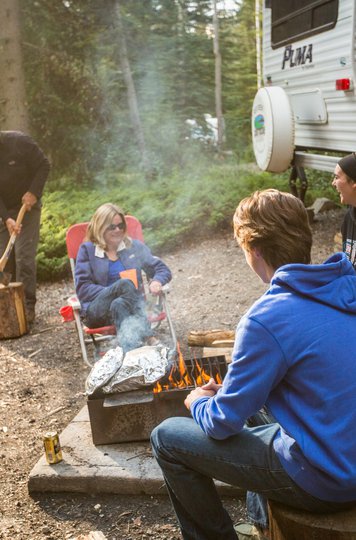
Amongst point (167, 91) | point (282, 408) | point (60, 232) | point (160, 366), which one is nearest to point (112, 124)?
point (167, 91)

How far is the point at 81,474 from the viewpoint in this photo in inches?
126

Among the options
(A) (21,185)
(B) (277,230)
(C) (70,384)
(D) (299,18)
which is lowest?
(C) (70,384)

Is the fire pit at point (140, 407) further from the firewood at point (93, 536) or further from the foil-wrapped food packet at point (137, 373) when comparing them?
the firewood at point (93, 536)

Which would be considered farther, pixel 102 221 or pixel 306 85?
pixel 306 85

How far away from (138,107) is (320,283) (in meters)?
14.2

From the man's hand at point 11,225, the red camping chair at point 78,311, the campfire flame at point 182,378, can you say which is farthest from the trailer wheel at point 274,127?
the campfire flame at point 182,378

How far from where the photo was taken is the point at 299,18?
23.1ft

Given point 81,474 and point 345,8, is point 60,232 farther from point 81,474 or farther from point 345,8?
point 81,474

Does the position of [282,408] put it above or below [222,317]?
above

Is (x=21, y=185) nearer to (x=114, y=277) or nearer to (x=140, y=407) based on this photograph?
(x=114, y=277)

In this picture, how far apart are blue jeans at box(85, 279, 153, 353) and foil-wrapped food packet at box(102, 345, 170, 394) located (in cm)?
104

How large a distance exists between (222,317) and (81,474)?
2.94 metres

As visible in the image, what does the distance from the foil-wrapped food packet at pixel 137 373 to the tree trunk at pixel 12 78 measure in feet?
25.4

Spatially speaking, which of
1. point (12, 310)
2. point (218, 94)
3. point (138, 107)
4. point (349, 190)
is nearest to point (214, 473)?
point (349, 190)
